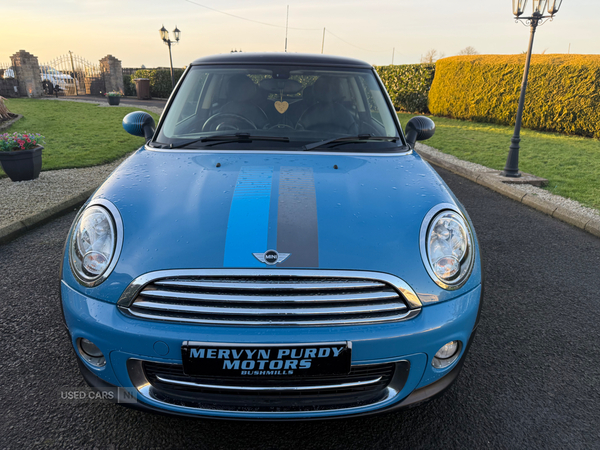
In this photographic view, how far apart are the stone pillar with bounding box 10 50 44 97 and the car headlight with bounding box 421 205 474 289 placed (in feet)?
99.4

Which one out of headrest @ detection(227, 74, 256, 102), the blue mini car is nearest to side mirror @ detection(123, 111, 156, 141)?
headrest @ detection(227, 74, 256, 102)

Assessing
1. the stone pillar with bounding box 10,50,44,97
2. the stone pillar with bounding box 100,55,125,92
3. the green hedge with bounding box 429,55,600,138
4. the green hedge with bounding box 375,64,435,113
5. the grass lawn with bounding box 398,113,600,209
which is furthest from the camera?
the stone pillar with bounding box 100,55,125,92

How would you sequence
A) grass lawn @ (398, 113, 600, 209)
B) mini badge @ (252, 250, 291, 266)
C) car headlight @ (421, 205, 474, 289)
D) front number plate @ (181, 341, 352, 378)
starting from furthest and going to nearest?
grass lawn @ (398, 113, 600, 209), car headlight @ (421, 205, 474, 289), mini badge @ (252, 250, 291, 266), front number plate @ (181, 341, 352, 378)

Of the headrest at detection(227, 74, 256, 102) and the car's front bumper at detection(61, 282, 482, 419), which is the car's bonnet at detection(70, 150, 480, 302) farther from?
the headrest at detection(227, 74, 256, 102)

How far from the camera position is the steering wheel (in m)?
2.71

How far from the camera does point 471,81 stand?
15.6m

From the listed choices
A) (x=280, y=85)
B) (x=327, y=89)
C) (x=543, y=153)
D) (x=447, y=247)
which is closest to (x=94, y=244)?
(x=447, y=247)

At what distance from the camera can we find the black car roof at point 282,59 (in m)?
2.94

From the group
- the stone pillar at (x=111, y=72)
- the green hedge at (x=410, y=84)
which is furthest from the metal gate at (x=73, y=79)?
the green hedge at (x=410, y=84)

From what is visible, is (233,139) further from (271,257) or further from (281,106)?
(271,257)

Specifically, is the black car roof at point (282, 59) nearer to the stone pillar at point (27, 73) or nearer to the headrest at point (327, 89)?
the headrest at point (327, 89)

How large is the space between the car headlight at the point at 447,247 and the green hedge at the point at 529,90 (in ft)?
42.0

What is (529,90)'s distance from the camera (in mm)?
13492

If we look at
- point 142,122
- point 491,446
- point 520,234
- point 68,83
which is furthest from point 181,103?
point 68,83
